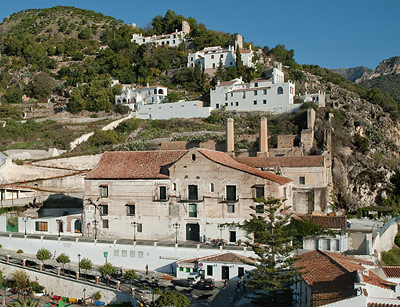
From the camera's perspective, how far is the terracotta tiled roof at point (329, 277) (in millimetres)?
16297

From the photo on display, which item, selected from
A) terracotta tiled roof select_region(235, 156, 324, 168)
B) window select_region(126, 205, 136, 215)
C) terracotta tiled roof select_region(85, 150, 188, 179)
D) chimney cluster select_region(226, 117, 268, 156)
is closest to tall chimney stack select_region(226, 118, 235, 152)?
chimney cluster select_region(226, 117, 268, 156)

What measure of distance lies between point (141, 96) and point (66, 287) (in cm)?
5044

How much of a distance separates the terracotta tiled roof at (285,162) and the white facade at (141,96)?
37.5 meters

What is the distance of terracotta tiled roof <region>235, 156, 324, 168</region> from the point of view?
Answer: 36847mm

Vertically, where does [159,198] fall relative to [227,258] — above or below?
above

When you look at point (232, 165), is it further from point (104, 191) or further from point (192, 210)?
point (104, 191)

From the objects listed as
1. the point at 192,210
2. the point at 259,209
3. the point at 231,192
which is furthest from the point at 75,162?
the point at 259,209

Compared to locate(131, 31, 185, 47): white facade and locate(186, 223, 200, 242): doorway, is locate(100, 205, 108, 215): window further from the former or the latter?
locate(131, 31, 185, 47): white facade

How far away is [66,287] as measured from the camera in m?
26.9

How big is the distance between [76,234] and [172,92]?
1687 inches

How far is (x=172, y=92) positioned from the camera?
2921 inches

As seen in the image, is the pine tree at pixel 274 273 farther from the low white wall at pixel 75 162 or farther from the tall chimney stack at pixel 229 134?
the low white wall at pixel 75 162

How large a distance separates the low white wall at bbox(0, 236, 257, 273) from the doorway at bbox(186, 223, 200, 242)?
2.96 m

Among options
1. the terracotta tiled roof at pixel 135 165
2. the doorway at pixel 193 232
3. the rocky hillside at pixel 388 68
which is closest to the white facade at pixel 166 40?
the terracotta tiled roof at pixel 135 165
